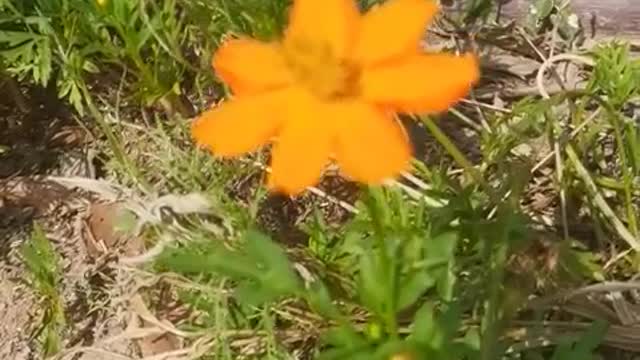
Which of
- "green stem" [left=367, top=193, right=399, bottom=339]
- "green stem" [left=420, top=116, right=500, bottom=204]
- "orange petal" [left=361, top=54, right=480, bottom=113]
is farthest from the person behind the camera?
"green stem" [left=420, top=116, right=500, bottom=204]

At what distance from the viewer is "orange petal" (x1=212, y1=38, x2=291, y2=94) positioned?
1342 mm

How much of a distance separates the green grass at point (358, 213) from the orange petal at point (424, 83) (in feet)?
1.01

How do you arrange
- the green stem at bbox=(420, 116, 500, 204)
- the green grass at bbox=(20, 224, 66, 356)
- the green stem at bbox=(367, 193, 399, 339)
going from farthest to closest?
the green grass at bbox=(20, 224, 66, 356)
the green stem at bbox=(420, 116, 500, 204)
the green stem at bbox=(367, 193, 399, 339)

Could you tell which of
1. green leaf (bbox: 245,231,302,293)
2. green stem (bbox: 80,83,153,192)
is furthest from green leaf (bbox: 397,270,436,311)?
green stem (bbox: 80,83,153,192)

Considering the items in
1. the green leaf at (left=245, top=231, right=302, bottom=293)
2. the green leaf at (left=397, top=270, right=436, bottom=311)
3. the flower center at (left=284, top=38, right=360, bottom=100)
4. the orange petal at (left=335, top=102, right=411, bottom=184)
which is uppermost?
the flower center at (left=284, top=38, right=360, bottom=100)

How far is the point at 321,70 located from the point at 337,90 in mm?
30

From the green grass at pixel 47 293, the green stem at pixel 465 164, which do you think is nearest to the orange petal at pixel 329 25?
the green stem at pixel 465 164

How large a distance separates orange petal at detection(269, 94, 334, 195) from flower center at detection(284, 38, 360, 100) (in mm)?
22

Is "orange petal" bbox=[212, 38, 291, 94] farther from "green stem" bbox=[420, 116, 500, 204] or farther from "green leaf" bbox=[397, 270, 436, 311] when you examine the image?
"green stem" bbox=[420, 116, 500, 204]

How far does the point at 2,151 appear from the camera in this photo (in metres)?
2.20

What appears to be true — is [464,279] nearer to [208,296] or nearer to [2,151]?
[208,296]

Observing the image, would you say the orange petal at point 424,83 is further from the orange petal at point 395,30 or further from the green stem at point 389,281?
the green stem at point 389,281

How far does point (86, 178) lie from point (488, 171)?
642mm

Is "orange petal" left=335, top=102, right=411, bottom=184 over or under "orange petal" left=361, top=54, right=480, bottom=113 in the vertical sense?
under
